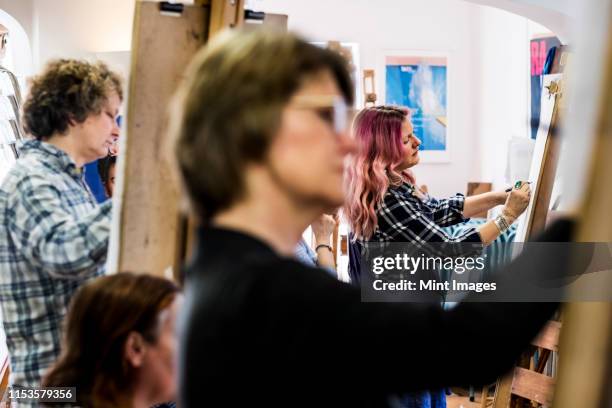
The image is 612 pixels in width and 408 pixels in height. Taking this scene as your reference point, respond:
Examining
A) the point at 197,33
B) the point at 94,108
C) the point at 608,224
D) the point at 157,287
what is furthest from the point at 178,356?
the point at 94,108

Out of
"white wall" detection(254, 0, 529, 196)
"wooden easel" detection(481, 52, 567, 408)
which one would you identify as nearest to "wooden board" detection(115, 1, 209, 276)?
"wooden easel" detection(481, 52, 567, 408)

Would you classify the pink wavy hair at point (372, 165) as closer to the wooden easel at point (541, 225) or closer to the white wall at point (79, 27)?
the wooden easel at point (541, 225)

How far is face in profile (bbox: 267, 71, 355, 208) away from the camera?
729 millimetres

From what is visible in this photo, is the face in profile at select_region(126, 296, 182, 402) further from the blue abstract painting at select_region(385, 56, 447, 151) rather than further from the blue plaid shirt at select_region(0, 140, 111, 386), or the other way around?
the blue abstract painting at select_region(385, 56, 447, 151)

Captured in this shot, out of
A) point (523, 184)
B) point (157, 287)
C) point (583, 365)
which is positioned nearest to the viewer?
point (583, 365)

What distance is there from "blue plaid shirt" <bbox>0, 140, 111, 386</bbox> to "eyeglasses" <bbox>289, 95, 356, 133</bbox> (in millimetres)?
980

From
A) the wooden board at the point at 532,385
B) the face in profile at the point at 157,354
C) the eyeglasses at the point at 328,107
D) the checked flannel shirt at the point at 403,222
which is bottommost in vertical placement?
the wooden board at the point at 532,385

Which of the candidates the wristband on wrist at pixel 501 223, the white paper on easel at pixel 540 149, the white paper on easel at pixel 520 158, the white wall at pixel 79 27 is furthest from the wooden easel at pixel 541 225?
the white wall at pixel 79 27

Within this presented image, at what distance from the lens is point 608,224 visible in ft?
1.76

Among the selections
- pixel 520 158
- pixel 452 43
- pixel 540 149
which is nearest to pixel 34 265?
pixel 540 149

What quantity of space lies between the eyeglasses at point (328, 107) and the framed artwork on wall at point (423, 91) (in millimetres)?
5964

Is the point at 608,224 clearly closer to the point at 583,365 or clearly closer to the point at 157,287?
the point at 583,365

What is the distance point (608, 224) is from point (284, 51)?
34cm

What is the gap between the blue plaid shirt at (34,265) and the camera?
65.7 inches
